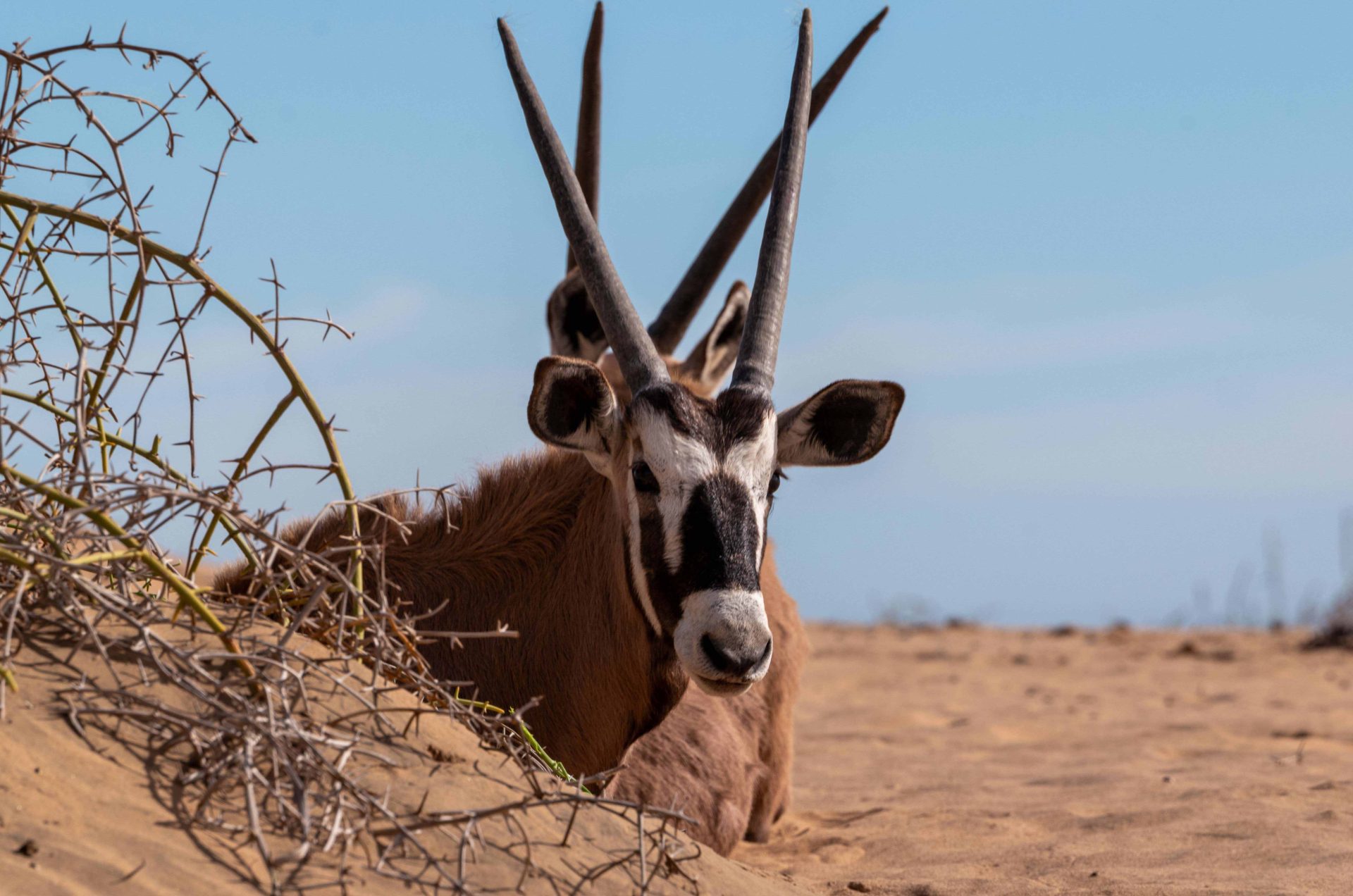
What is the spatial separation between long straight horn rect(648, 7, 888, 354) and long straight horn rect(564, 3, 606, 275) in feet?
2.57

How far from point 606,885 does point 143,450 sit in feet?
4.63

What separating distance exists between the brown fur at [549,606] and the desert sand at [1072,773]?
2.53 feet

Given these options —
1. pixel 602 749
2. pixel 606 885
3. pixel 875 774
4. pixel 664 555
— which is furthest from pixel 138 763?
pixel 875 774

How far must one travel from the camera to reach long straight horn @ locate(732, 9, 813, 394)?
168 inches

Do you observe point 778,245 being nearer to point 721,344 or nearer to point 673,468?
point 673,468

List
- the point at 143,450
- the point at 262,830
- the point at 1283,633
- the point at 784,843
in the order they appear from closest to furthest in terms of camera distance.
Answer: the point at 262,830, the point at 143,450, the point at 784,843, the point at 1283,633

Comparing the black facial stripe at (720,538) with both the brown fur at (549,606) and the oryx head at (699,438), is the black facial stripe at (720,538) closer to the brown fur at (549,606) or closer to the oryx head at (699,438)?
the oryx head at (699,438)

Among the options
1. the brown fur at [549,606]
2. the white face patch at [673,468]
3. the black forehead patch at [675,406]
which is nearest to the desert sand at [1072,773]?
the brown fur at [549,606]

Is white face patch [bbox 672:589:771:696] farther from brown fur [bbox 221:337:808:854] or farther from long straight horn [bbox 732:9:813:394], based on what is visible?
long straight horn [bbox 732:9:813:394]

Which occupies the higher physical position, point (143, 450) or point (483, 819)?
point (143, 450)

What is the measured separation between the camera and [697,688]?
5.23m

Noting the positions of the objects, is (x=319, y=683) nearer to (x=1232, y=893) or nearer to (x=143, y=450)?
(x=143, y=450)

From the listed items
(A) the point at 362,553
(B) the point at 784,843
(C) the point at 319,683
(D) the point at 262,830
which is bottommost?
(B) the point at 784,843

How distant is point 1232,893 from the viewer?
399 centimetres
